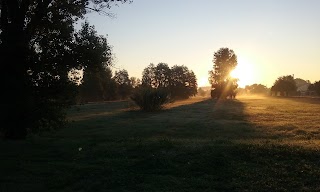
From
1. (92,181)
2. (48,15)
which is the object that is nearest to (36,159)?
(92,181)

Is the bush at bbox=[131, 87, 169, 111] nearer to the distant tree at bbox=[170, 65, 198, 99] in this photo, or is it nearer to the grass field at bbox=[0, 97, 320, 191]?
the grass field at bbox=[0, 97, 320, 191]

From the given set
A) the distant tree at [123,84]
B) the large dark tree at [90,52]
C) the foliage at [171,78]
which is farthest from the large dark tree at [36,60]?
the foliage at [171,78]

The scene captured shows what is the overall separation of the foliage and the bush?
69.4 meters

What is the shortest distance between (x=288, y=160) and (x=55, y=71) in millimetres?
13393

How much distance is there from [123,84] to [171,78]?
16570 millimetres

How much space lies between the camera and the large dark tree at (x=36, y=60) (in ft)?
66.6

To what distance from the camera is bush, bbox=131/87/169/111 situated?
2169 inches

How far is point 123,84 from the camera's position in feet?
399

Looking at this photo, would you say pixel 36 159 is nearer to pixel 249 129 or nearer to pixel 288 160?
pixel 288 160

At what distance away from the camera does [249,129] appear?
95.0ft

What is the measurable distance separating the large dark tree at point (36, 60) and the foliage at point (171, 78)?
102438 millimetres

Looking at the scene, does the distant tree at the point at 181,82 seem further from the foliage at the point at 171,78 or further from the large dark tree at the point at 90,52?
the large dark tree at the point at 90,52

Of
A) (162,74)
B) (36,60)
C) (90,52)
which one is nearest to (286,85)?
(162,74)

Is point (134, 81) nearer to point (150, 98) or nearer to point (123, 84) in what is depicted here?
point (123, 84)
